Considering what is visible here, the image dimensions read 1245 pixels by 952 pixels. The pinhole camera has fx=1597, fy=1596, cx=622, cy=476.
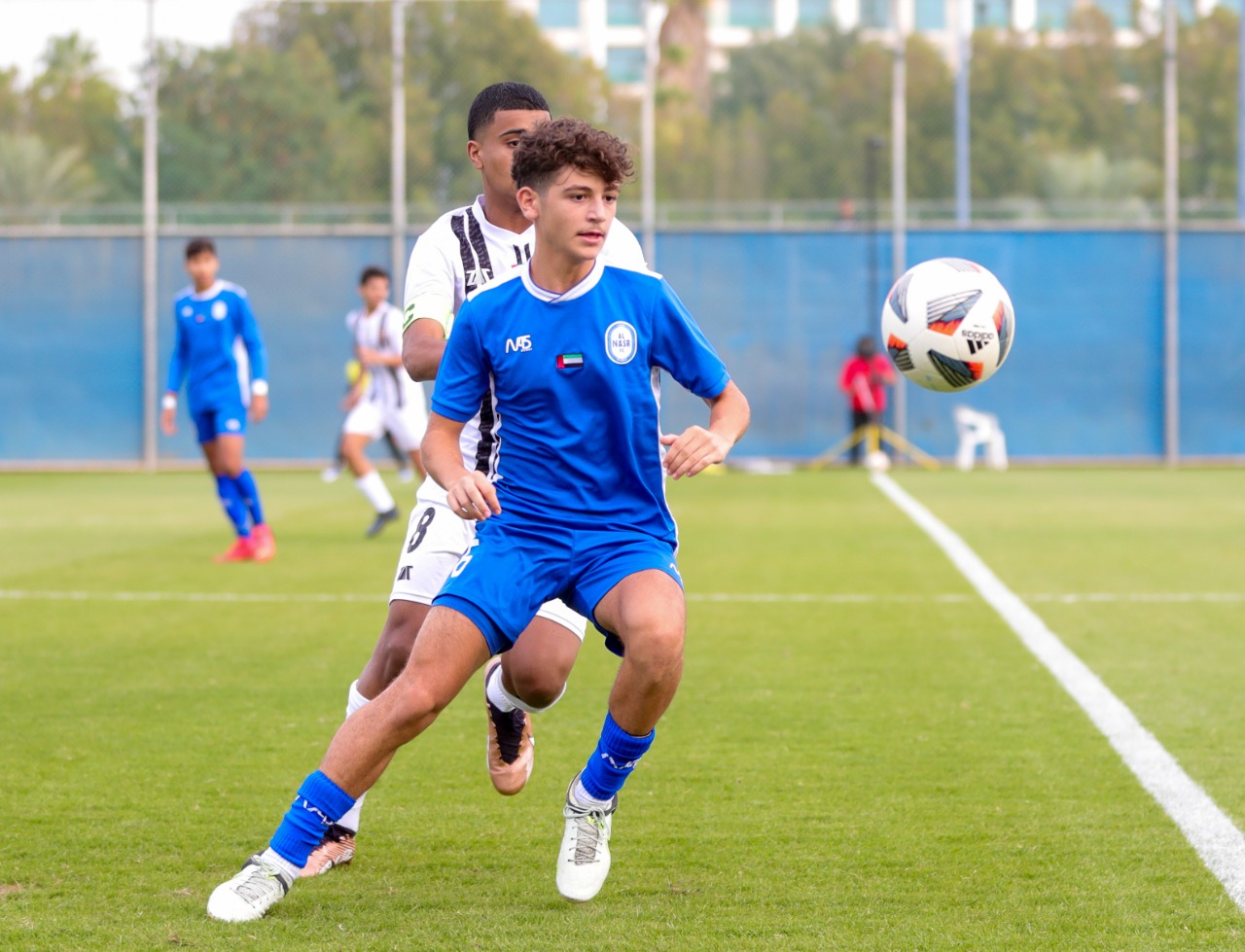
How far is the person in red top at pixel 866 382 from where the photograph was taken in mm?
23422

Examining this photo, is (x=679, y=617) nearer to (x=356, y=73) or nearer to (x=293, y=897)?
(x=293, y=897)

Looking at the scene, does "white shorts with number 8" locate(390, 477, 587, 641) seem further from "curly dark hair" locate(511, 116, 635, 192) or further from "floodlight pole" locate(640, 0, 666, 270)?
"floodlight pole" locate(640, 0, 666, 270)

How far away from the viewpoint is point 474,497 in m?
3.90

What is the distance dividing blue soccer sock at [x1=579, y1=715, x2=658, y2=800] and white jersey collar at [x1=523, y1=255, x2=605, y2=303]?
42.9 inches

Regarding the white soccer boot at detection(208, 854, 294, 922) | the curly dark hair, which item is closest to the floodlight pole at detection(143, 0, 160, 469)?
the curly dark hair

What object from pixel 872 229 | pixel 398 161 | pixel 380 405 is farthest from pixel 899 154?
pixel 380 405

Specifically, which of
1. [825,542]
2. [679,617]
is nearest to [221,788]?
[679,617]

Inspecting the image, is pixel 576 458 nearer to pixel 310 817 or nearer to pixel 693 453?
pixel 693 453

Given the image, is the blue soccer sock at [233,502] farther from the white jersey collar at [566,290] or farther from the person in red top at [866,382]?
the person in red top at [866,382]

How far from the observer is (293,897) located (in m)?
4.07

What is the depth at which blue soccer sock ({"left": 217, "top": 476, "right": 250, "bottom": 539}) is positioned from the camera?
11.8 metres

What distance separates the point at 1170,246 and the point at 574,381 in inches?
880

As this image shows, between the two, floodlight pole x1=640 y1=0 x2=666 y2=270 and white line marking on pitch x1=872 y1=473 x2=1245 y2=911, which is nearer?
white line marking on pitch x1=872 y1=473 x2=1245 y2=911

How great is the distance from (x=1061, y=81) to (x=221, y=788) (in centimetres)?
2411
